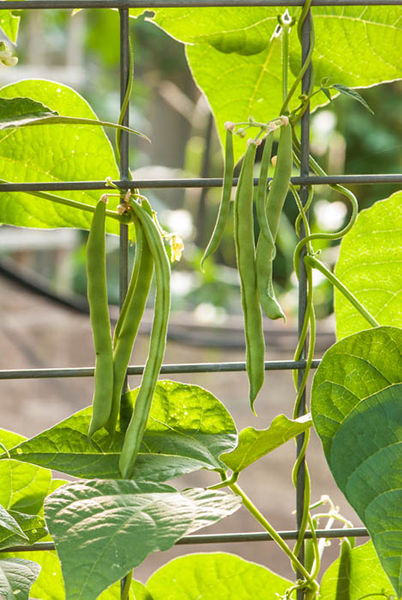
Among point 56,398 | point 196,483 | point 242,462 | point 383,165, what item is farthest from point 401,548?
point 383,165

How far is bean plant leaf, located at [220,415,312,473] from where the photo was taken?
353mm

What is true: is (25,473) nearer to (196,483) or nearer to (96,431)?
(96,431)

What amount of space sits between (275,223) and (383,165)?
3.50 meters

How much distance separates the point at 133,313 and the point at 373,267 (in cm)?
16

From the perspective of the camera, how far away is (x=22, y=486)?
1.42 feet

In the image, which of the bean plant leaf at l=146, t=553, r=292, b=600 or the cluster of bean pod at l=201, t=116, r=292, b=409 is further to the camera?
the bean plant leaf at l=146, t=553, r=292, b=600

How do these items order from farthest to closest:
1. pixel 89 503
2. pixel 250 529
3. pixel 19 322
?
pixel 19 322 < pixel 250 529 < pixel 89 503

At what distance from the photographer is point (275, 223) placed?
36 cm

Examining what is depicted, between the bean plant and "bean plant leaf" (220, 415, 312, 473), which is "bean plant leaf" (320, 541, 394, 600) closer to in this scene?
the bean plant

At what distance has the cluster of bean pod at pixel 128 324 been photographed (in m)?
0.36

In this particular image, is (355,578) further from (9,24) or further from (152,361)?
(9,24)

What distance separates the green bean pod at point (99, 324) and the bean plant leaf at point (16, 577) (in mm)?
77

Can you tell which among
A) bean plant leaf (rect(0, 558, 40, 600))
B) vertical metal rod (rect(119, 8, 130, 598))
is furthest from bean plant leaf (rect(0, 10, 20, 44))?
bean plant leaf (rect(0, 558, 40, 600))

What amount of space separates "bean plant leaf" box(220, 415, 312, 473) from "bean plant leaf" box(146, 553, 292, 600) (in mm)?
118
